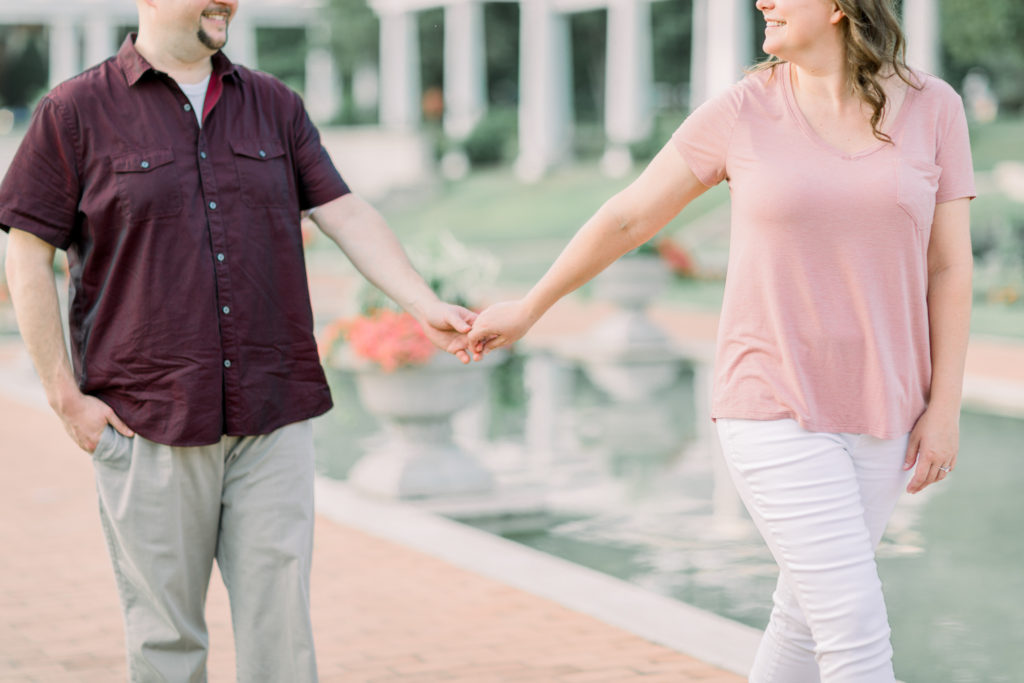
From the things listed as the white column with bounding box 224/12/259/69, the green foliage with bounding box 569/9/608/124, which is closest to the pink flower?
the white column with bounding box 224/12/259/69

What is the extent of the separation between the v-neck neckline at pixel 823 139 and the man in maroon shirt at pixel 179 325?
1.26 m

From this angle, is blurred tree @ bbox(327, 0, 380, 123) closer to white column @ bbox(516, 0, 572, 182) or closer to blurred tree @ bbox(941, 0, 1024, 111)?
white column @ bbox(516, 0, 572, 182)

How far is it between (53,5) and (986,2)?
29.4 meters

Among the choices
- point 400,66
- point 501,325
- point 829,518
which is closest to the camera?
point 829,518

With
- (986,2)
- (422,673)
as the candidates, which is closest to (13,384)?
(422,673)

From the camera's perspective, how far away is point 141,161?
332 cm

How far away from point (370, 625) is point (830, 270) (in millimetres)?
2850

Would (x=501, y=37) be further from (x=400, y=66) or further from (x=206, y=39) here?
(x=206, y=39)

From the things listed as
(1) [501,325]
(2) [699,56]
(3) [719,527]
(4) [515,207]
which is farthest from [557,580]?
(2) [699,56]

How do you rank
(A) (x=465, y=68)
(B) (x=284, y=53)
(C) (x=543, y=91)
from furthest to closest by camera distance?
1. (B) (x=284, y=53)
2. (A) (x=465, y=68)
3. (C) (x=543, y=91)

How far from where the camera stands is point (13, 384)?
12406 millimetres

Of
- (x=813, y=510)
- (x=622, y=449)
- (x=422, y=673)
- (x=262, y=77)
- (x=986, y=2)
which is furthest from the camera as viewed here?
(x=986, y=2)

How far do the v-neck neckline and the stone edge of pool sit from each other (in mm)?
2127

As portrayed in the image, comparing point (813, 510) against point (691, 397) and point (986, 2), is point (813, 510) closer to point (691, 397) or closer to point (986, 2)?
point (691, 397)
